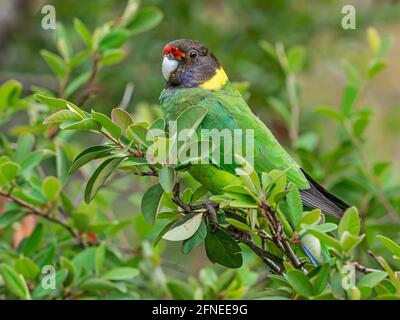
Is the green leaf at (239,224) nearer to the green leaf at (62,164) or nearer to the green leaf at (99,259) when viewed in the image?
the green leaf at (99,259)

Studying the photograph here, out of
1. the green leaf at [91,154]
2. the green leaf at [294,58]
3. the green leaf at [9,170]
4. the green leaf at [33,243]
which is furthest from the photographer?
the green leaf at [294,58]

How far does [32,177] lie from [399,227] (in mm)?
1336

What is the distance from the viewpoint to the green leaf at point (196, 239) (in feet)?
5.68

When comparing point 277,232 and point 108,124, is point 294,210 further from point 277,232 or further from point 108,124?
point 108,124

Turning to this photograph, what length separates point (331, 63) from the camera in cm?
468

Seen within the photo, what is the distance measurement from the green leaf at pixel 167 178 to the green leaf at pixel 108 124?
15 centimetres

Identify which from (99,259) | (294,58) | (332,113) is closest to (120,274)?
(99,259)

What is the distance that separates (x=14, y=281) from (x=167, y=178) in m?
0.69

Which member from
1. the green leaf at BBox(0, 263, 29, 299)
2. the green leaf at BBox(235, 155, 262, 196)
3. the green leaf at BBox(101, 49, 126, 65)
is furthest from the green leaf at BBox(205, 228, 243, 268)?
the green leaf at BBox(101, 49, 126, 65)

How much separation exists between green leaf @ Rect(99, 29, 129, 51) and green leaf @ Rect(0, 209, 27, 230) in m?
0.71

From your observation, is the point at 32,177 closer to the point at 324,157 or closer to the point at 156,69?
the point at 324,157

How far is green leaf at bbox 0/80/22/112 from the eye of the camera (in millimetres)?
2489

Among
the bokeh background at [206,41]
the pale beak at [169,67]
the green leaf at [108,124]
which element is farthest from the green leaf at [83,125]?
the bokeh background at [206,41]

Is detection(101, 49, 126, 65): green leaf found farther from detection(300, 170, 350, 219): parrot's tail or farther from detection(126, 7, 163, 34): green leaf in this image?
detection(300, 170, 350, 219): parrot's tail
